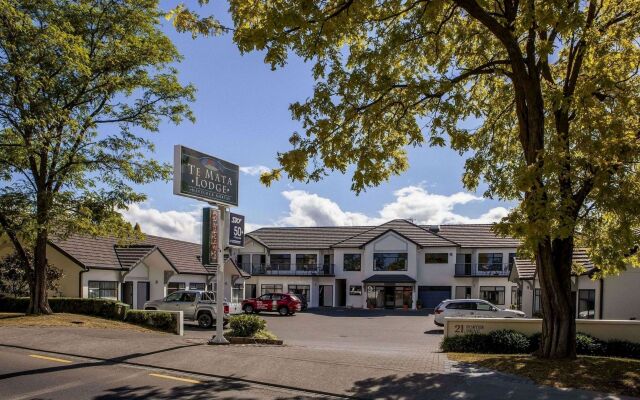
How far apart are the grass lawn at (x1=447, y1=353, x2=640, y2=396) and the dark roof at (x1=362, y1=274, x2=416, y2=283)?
36828 mm

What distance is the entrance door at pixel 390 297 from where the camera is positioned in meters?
50.8

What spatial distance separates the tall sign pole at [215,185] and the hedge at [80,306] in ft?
24.7

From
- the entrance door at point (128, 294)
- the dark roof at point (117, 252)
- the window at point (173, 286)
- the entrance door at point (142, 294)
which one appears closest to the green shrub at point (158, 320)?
the dark roof at point (117, 252)

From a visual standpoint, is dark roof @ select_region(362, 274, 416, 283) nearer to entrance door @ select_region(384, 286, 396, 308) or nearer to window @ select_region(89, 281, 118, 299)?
entrance door @ select_region(384, 286, 396, 308)

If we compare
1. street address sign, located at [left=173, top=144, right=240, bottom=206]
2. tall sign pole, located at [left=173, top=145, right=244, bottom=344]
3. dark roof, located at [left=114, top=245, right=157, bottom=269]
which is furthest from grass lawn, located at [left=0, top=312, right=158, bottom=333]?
dark roof, located at [left=114, top=245, right=157, bottom=269]

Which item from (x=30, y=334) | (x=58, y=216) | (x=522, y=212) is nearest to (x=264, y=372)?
(x=522, y=212)

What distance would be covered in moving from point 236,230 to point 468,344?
773 cm

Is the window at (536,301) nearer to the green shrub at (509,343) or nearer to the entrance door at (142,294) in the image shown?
the green shrub at (509,343)

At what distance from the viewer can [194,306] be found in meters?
25.9

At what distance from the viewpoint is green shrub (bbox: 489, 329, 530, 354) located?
15.0 meters

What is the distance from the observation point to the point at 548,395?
29.8 feet

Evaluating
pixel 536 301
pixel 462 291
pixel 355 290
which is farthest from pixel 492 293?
pixel 536 301

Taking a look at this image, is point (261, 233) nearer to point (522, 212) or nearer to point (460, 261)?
point (460, 261)

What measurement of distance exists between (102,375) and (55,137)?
38.8 feet
